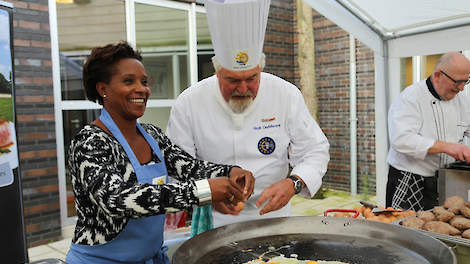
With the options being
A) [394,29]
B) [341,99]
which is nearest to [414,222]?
[394,29]

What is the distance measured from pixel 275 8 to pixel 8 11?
17.3ft

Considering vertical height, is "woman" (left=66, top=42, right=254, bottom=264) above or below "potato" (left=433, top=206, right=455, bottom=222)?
above

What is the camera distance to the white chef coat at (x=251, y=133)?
1973 millimetres

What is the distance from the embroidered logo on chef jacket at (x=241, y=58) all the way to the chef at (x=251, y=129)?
0.15 feet

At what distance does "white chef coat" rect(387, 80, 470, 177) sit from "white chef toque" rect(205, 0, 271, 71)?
1.51 m

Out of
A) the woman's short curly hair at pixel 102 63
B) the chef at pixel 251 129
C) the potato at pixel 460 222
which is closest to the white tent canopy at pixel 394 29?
the chef at pixel 251 129

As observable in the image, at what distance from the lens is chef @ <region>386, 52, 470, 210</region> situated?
2783 mm

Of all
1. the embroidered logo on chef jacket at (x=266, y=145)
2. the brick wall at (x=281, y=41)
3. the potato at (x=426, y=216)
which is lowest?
the potato at (x=426, y=216)

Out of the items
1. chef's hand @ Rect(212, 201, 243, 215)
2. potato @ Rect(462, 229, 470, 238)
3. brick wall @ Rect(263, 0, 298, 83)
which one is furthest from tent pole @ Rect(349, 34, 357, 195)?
chef's hand @ Rect(212, 201, 243, 215)

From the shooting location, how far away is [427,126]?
2.90 metres

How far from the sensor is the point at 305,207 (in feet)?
18.8

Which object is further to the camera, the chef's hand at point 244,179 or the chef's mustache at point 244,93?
the chef's mustache at point 244,93

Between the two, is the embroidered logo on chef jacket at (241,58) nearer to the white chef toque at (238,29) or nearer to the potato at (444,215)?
the white chef toque at (238,29)

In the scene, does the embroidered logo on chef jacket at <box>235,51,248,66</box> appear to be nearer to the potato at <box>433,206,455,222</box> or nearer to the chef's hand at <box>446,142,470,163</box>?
the potato at <box>433,206,455,222</box>
